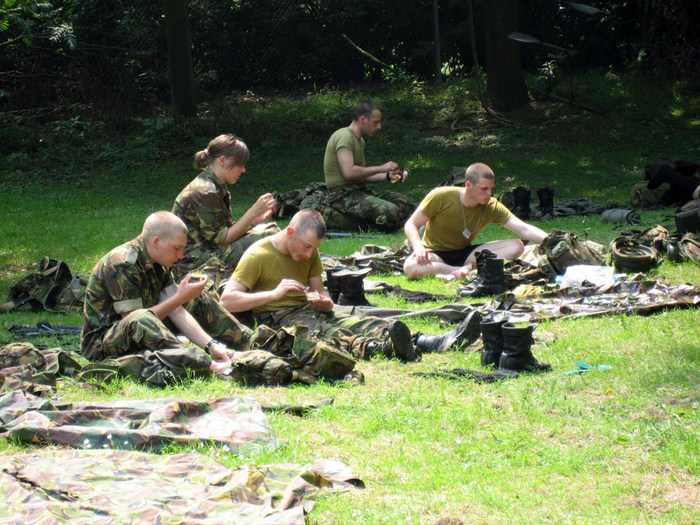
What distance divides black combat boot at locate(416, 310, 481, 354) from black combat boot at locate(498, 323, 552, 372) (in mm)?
673

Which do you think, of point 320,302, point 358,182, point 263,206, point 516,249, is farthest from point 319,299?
point 358,182

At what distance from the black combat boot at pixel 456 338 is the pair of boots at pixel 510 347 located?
493mm

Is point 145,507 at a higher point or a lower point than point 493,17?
lower

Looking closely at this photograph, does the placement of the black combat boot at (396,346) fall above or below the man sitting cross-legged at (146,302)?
below

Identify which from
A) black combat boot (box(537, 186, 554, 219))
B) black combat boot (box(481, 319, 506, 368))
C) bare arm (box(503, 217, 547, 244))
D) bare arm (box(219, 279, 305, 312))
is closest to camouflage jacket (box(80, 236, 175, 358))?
bare arm (box(219, 279, 305, 312))

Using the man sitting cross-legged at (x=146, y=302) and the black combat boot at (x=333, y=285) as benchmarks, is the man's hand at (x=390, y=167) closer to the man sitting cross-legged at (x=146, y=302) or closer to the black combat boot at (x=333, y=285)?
the black combat boot at (x=333, y=285)

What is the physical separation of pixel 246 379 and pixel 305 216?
144 centimetres

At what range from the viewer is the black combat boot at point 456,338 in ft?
20.1

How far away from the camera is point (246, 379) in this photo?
548 cm

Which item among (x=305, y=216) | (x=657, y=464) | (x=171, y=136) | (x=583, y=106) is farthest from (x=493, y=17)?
(x=657, y=464)

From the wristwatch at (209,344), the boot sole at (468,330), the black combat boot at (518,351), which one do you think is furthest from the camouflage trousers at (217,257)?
the black combat boot at (518,351)

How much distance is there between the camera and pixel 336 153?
1159cm

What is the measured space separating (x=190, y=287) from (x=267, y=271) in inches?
37.6

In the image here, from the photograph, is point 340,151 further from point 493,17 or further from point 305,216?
point 493,17
